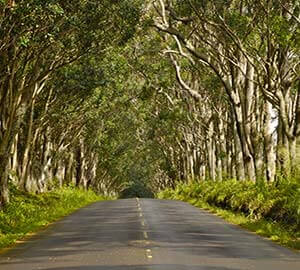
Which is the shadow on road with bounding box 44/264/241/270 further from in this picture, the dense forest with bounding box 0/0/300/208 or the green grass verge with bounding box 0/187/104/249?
the dense forest with bounding box 0/0/300/208

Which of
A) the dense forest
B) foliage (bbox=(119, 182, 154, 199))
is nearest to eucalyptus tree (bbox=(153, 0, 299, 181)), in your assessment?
the dense forest

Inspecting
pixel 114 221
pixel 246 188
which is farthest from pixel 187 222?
pixel 246 188

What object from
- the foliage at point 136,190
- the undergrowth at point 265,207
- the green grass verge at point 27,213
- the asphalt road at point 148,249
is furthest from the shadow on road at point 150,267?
the foliage at point 136,190

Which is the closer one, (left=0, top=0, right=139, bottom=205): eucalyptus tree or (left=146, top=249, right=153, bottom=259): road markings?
(left=146, top=249, right=153, bottom=259): road markings

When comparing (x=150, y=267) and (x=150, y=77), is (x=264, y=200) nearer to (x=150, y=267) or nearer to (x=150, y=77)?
(x=150, y=267)

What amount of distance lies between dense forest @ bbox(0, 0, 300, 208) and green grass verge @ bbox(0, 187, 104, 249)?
4.15 ft

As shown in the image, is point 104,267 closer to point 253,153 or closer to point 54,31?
point 54,31

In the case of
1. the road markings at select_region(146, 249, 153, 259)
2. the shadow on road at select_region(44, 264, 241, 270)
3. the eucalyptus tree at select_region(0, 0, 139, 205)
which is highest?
the eucalyptus tree at select_region(0, 0, 139, 205)

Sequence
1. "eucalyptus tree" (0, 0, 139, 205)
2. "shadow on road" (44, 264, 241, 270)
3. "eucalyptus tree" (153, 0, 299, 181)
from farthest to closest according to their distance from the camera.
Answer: "eucalyptus tree" (153, 0, 299, 181) → "eucalyptus tree" (0, 0, 139, 205) → "shadow on road" (44, 264, 241, 270)

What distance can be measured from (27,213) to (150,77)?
1898cm

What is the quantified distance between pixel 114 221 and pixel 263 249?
10.2 m

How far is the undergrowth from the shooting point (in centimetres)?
2033

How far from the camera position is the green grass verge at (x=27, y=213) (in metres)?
20.8

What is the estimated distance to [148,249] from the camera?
16.2 meters
